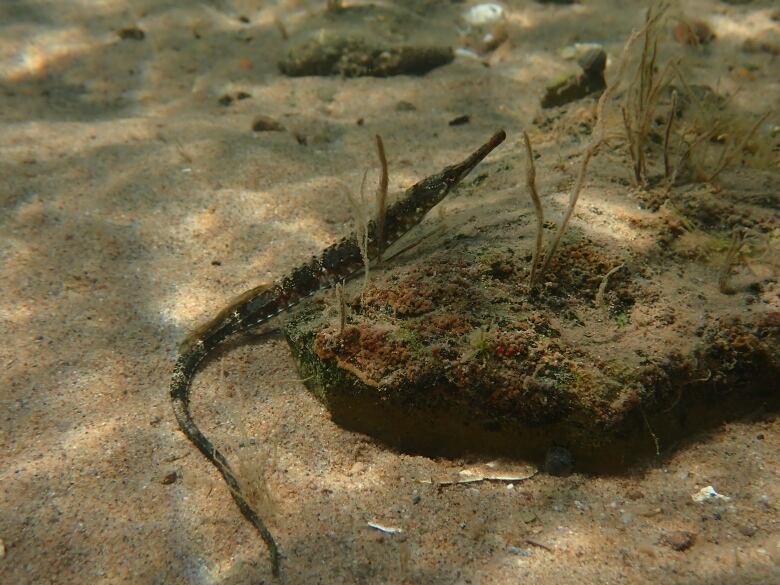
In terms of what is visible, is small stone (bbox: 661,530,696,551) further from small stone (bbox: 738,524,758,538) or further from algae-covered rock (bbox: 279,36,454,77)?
algae-covered rock (bbox: 279,36,454,77)

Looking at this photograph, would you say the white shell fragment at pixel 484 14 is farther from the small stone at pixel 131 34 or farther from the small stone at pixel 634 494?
the small stone at pixel 634 494

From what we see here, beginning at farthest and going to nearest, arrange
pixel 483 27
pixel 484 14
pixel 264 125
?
1. pixel 484 14
2. pixel 483 27
3. pixel 264 125

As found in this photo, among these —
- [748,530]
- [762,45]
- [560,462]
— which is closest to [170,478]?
[560,462]

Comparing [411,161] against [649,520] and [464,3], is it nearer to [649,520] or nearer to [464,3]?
[649,520]

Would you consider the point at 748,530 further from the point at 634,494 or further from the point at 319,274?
the point at 319,274

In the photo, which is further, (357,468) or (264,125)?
(264,125)

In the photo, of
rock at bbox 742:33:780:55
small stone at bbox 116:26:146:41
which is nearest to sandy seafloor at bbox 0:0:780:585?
rock at bbox 742:33:780:55

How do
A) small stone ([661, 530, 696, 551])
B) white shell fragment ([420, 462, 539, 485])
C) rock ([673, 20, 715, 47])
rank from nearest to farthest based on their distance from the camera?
small stone ([661, 530, 696, 551]), white shell fragment ([420, 462, 539, 485]), rock ([673, 20, 715, 47])
